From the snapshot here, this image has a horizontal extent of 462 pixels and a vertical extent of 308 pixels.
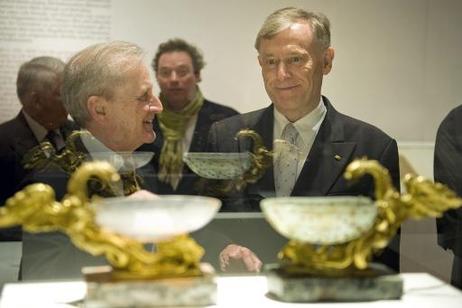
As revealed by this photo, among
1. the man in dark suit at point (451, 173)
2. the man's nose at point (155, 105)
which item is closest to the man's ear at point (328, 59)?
the man in dark suit at point (451, 173)

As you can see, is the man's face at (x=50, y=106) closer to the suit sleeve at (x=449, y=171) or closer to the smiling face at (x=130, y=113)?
the smiling face at (x=130, y=113)

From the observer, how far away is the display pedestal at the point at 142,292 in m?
1.79

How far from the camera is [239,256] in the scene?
2457mm

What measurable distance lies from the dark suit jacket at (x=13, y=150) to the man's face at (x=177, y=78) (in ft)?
0.96

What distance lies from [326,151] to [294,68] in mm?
269

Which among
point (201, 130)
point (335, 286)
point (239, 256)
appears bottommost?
point (239, 256)

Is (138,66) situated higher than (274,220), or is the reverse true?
(138,66)

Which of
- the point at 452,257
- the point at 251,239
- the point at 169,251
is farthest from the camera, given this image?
the point at 452,257

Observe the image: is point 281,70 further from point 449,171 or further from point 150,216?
point 150,216

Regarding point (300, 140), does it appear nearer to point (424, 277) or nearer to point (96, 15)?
point (424, 277)

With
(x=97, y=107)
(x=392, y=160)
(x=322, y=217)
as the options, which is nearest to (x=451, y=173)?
(x=392, y=160)

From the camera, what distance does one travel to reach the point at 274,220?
192 cm

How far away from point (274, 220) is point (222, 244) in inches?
22.1

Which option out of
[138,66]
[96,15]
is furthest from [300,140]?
[96,15]
